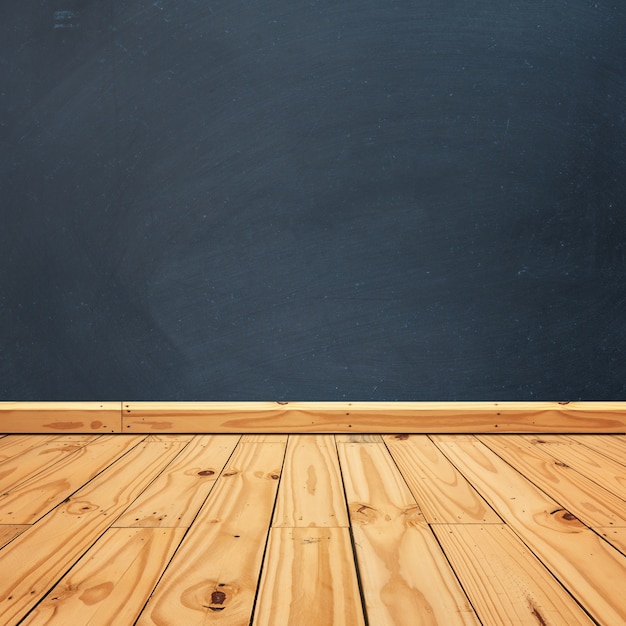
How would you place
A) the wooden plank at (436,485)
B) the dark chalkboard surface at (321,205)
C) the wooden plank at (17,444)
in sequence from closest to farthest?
the wooden plank at (436,485) < the wooden plank at (17,444) < the dark chalkboard surface at (321,205)

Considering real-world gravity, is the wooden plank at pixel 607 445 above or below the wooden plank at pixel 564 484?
above

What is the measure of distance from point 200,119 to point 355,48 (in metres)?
0.46

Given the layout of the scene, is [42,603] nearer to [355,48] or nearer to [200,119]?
[200,119]

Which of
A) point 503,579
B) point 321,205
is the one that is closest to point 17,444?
point 321,205

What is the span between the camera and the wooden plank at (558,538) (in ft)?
2.24

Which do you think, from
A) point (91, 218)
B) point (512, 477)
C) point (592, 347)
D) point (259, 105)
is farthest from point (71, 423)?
point (592, 347)

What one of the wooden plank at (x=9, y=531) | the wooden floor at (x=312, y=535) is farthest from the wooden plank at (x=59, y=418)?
the wooden plank at (x=9, y=531)

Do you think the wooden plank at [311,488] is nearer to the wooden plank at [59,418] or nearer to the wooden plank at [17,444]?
the wooden plank at [59,418]

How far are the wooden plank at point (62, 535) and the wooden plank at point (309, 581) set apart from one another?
26 centimetres

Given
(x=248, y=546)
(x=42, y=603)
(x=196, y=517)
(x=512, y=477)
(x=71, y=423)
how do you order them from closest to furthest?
(x=42, y=603) → (x=248, y=546) → (x=196, y=517) → (x=512, y=477) → (x=71, y=423)

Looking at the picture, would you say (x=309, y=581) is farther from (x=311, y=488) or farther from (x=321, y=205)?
(x=321, y=205)

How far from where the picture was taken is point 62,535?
0.84m

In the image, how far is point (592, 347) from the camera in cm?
156

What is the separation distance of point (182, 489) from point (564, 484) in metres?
0.71
